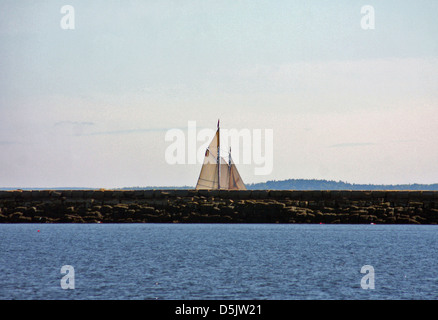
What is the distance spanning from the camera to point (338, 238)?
60.5 m

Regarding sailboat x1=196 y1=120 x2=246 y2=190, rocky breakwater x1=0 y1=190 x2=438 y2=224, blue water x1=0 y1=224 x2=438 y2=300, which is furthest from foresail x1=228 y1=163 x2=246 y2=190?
blue water x1=0 y1=224 x2=438 y2=300

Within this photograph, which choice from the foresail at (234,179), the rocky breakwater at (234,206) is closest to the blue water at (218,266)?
the rocky breakwater at (234,206)

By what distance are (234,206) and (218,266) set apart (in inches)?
1065

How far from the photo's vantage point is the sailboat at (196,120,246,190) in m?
92.8

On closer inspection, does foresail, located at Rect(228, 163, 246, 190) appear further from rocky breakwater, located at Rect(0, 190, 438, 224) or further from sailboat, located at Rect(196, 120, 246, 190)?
rocky breakwater, located at Rect(0, 190, 438, 224)

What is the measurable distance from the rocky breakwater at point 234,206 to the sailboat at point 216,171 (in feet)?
78.0

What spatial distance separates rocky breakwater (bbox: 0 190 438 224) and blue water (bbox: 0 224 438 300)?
3102mm

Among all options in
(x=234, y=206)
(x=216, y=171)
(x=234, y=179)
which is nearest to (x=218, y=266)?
(x=234, y=206)

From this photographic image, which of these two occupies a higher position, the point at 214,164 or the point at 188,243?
the point at 214,164

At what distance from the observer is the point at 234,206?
6612cm

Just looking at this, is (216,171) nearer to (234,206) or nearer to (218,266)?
(234,206)
